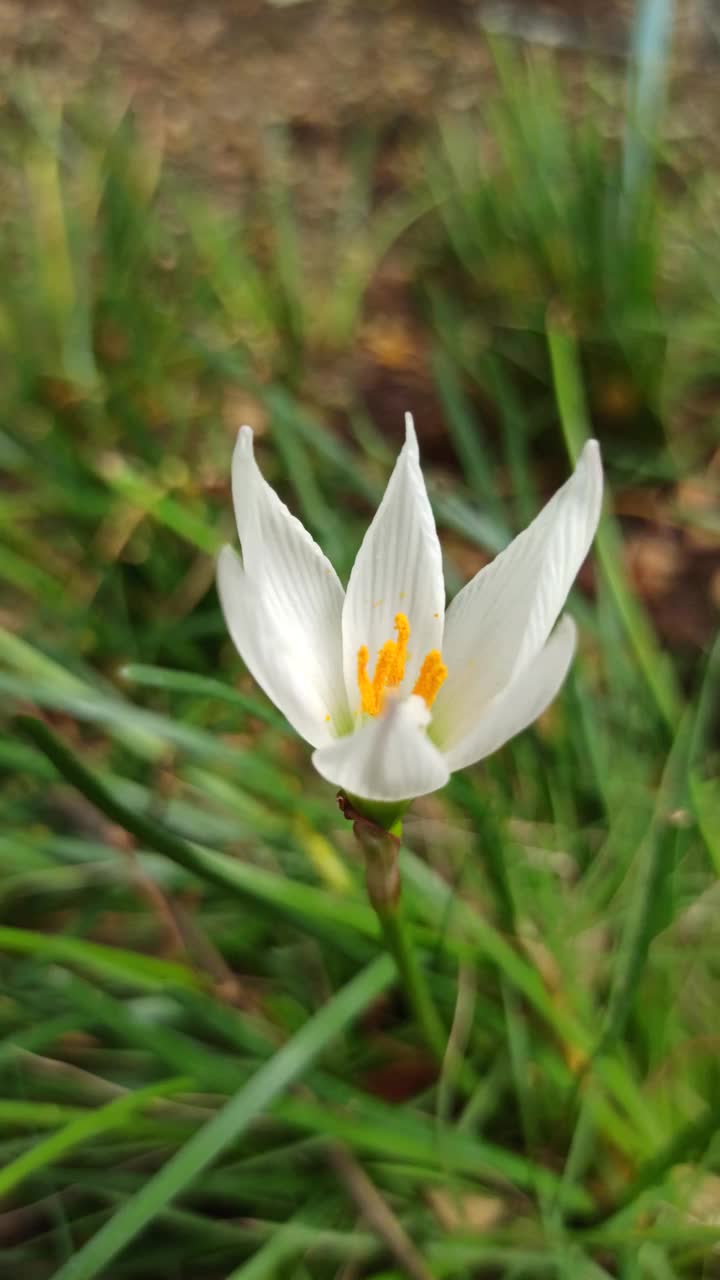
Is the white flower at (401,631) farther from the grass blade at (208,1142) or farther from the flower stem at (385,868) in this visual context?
the grass blade at (208,1142)

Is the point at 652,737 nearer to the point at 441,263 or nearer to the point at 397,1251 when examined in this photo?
the point at 397,1251

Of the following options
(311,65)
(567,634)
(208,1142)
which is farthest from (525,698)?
(311,65)

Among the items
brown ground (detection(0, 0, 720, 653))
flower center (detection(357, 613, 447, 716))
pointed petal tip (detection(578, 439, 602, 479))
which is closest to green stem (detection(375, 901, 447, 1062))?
flower center (detection(357, 613, 447, 716))

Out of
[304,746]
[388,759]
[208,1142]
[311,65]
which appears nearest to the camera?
[388,759]

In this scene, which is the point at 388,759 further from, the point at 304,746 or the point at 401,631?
the point at 304,746

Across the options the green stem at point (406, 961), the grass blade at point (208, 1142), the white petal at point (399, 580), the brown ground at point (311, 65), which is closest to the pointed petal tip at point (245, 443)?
the white petal at point (399, 580)
